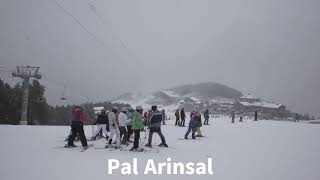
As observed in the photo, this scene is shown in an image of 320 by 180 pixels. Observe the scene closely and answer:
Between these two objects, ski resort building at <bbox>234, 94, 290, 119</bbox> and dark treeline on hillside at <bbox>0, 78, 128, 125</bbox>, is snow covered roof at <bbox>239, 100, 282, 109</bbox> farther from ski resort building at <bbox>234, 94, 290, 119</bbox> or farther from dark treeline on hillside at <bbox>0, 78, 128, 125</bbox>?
dark treeline on hillside at <bbox>0, 78, 128, 125</bbox>

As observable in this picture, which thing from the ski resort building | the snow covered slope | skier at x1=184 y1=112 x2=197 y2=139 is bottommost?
the snow covered slope

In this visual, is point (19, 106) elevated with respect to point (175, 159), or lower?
elevated

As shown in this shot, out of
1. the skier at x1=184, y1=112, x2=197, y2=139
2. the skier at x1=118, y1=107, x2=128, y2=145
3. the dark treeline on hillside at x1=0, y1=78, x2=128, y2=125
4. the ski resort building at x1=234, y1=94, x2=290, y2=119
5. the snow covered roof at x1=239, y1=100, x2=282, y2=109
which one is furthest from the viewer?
the snow covered roof at x1=239, y1=100, x2=282, y2=109

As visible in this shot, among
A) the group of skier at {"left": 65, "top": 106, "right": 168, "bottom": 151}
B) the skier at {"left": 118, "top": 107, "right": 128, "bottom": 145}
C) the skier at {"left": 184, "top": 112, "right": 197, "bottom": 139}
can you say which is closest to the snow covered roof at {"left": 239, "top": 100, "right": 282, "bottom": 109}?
the skier at {"left": 184, "top": 112, "right": 197, "bottom": 139}

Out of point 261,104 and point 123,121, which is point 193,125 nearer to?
point 123,121

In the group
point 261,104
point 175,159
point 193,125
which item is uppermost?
Answer: point 261,104

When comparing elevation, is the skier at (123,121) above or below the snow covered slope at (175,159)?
above

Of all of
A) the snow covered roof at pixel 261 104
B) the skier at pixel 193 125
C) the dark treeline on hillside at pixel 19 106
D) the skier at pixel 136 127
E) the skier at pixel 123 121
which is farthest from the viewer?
the snow covered roof at pixel 261 104

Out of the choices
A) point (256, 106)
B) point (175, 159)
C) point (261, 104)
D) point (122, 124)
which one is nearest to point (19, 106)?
point (122, 124)

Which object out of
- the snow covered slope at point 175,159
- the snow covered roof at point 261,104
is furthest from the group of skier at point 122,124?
the snow covered roof at point 261,104

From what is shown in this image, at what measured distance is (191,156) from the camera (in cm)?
1318

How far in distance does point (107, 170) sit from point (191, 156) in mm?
4150

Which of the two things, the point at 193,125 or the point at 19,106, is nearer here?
the point at 193,125

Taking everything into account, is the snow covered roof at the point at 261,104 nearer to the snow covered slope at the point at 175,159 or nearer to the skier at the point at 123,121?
the snow covered slope at the point at 175,159
